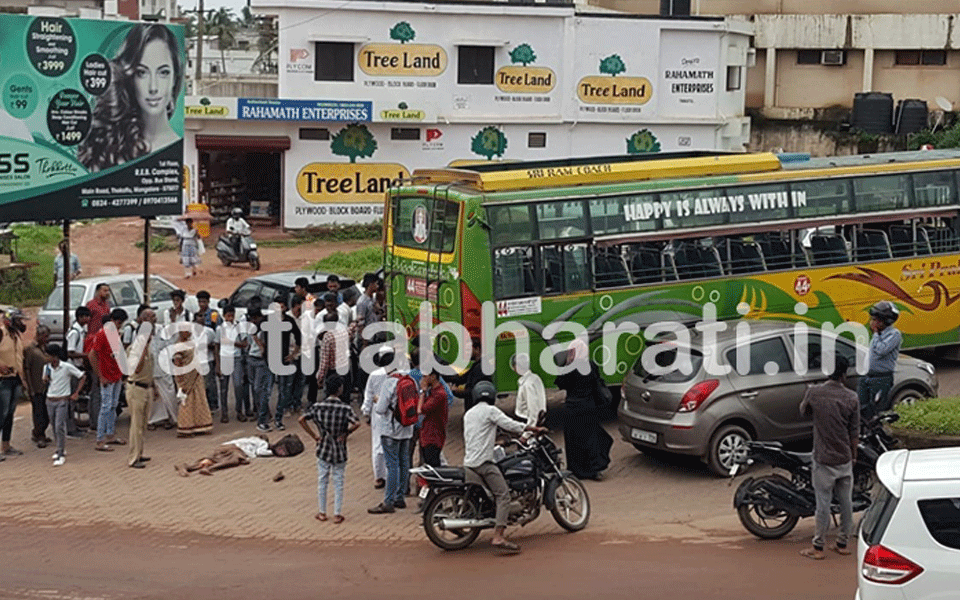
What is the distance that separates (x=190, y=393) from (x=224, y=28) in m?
77.3

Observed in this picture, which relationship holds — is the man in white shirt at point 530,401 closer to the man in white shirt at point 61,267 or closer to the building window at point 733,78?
the man in white shirt at point 61,267

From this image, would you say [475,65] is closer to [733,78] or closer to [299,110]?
[299,110]

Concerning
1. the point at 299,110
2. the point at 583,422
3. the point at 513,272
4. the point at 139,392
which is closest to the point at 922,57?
the point at 299,110

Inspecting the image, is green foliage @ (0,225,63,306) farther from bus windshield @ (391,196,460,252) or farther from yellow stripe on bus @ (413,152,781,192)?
yellow stripe on bus @ (413,152,781,192)

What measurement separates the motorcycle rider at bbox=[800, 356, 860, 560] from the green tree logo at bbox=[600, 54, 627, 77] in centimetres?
2767

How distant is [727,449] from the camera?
1399cm

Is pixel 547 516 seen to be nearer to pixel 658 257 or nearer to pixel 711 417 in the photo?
pixel 711 417

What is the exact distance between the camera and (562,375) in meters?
15.0

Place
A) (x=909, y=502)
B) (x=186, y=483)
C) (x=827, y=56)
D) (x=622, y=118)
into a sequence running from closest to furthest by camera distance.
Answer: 1. (x=909, y=502)
2. (x=186, y=483)
3. (x=622, y=118)
4. (x=827, y=56)

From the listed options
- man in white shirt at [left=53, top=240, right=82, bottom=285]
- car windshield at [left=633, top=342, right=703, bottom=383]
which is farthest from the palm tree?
car windshield at [left=633, top=342, right=703, bottom=383]

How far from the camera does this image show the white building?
35688 mm

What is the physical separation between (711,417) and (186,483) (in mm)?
5709

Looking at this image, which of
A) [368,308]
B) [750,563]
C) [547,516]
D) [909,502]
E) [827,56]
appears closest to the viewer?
[909,502]

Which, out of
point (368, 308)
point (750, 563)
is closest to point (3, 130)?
point (368, 308)
